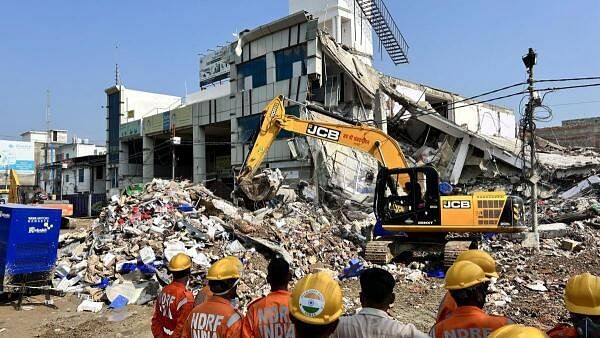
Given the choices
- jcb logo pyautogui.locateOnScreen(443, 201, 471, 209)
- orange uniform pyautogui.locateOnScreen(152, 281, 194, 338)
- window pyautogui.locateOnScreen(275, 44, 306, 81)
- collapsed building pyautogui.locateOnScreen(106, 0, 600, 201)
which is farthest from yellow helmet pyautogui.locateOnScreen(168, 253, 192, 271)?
window pyautogui.locateOnScreen(275, 44, 306, 81)

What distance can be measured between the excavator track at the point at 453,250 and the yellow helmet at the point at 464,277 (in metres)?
7.12

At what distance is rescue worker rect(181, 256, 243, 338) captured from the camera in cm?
266

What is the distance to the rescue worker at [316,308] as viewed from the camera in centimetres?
192

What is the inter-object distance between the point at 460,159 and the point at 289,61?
8.84 metres

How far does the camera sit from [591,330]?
192cm

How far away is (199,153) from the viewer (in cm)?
2722

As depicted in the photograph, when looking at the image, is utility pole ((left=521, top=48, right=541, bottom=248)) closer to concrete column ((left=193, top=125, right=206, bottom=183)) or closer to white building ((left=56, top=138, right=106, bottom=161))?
concrete column ((left=193, top=125, right=206, bottom=183))

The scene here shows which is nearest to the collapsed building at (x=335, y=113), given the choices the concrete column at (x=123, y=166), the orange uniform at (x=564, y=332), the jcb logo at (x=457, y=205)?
the concrete column at (x=123, y=166)

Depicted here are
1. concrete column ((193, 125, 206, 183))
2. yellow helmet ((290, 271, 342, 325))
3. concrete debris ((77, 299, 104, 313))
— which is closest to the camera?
yellow helmet ((290, 271, 342, 325))

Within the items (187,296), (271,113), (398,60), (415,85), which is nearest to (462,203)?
(271,113)

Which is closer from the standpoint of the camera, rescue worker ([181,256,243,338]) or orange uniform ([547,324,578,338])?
orange uniform ([547,324,578,338])

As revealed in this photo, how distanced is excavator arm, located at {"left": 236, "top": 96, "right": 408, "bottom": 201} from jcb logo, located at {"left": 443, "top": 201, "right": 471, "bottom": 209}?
150cm

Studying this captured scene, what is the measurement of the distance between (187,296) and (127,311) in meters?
4.87

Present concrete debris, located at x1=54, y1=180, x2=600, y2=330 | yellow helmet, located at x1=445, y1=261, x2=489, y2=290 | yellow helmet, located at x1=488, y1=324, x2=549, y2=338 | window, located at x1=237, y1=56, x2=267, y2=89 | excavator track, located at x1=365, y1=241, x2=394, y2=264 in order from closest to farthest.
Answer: yellow helmet, located at x1=488, y1=324, x2=549, y2=338
yellow helmet, located at x1=445, y1=261, x2=489, y2=290
concrete debris, located at x1=54, y1=180, x2=600, y2=330
excavator track, located at x1=365, y1=241, x2=394, y2=264
window, located at x1=237, y1=56, x2=267, y2=89
